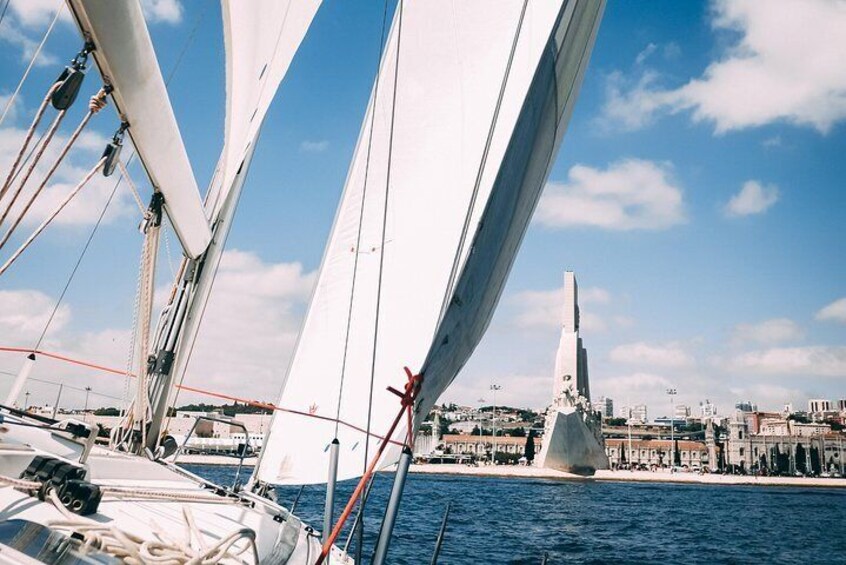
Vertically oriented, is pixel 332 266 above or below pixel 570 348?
below

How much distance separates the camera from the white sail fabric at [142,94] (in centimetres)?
290

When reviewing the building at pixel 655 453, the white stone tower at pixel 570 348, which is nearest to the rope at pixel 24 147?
the white stone tower at pixel 570 348

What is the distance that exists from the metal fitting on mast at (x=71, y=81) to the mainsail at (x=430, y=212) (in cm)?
164

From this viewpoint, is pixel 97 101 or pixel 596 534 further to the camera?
pixel 596 534

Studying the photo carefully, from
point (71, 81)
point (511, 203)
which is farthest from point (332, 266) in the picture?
point (71, 81)

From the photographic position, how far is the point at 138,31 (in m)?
3.10

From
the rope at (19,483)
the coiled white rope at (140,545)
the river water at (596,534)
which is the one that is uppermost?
the rope at (19,483)

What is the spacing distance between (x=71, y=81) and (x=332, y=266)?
3448 mm

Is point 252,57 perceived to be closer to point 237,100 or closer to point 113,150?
point 237,100

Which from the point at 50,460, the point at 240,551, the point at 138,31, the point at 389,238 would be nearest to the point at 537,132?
the point at 389,238

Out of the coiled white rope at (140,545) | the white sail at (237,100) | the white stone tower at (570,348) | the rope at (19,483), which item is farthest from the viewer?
the white stone tower at (570,348)

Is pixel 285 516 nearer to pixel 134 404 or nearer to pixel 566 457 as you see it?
pixel 134 404

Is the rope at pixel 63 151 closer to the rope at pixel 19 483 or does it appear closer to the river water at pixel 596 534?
the rope at pixel 19 483

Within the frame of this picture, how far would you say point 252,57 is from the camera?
525 centimetres
